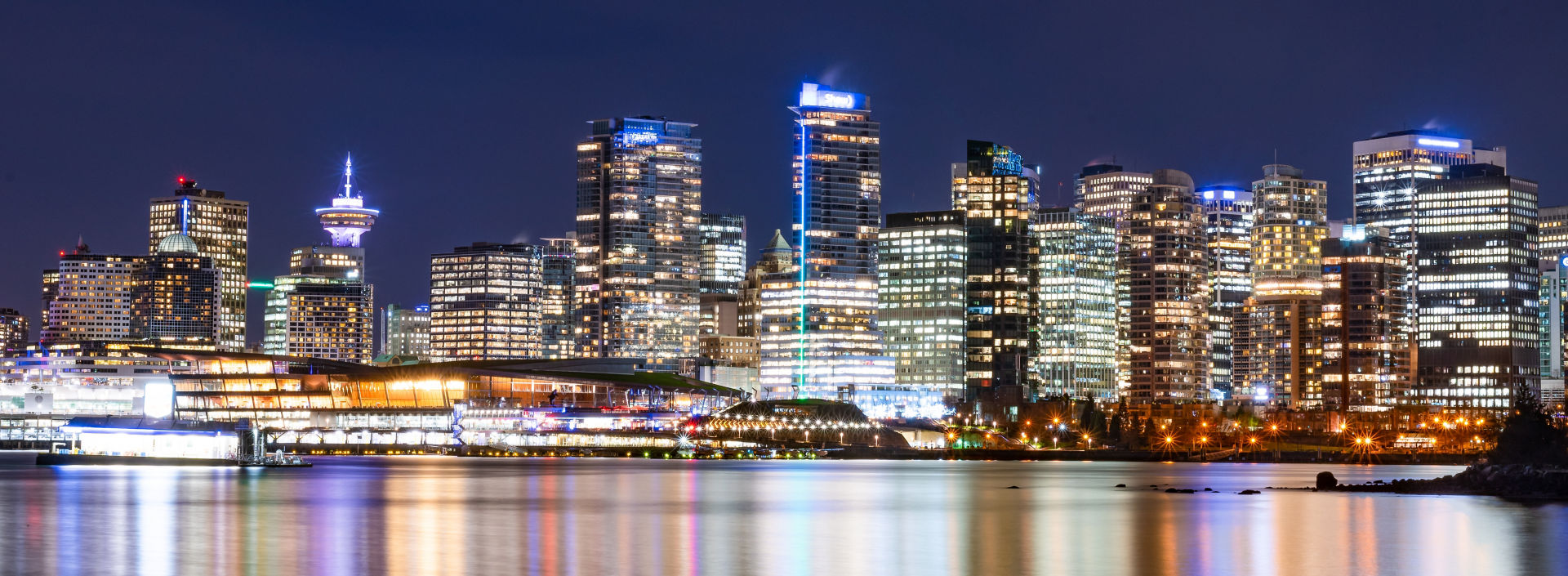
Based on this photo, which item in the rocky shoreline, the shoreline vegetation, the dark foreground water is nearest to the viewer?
the dark foreground water

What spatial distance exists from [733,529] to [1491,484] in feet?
236

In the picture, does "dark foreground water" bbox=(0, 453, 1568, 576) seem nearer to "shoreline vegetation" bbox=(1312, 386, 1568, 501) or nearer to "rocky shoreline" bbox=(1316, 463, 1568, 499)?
"rocky shoreline" bbox=(1316, 463, 1568, 499)

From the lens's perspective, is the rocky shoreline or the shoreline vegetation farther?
the shoreline vegetation

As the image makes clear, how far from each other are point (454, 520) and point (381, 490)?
35.9 meters

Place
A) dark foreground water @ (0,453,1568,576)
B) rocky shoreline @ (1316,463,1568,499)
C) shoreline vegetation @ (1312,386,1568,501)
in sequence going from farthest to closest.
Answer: shoreline vegetation @ (1312,386,1568,501), rocky shoreline @ (1316,463,1568,499), dark foreground water @ (0,453,1568,576)

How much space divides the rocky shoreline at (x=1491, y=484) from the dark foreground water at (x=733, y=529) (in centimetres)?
584

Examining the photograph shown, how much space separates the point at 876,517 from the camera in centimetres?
10356

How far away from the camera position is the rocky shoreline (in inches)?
5103

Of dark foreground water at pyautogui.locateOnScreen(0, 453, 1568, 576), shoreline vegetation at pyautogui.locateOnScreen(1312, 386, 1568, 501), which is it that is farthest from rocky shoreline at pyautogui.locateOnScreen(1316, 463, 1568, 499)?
dark foreground water at pyautogui.locateOnScreen(0, 453, 1568, 576)

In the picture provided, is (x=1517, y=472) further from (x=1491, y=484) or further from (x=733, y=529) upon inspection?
(x=733, y=529)

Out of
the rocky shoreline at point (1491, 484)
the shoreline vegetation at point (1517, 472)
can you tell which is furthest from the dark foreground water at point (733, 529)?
the shoreline vegetation at point (1517, 472)

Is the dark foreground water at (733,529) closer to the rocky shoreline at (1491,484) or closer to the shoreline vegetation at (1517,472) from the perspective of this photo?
the rocky shoreline at (1491,484)

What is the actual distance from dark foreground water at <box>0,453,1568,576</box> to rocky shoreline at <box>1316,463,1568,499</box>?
5836 millimetres

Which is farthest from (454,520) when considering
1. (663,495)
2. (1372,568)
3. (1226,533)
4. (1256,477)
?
(1256,477)
